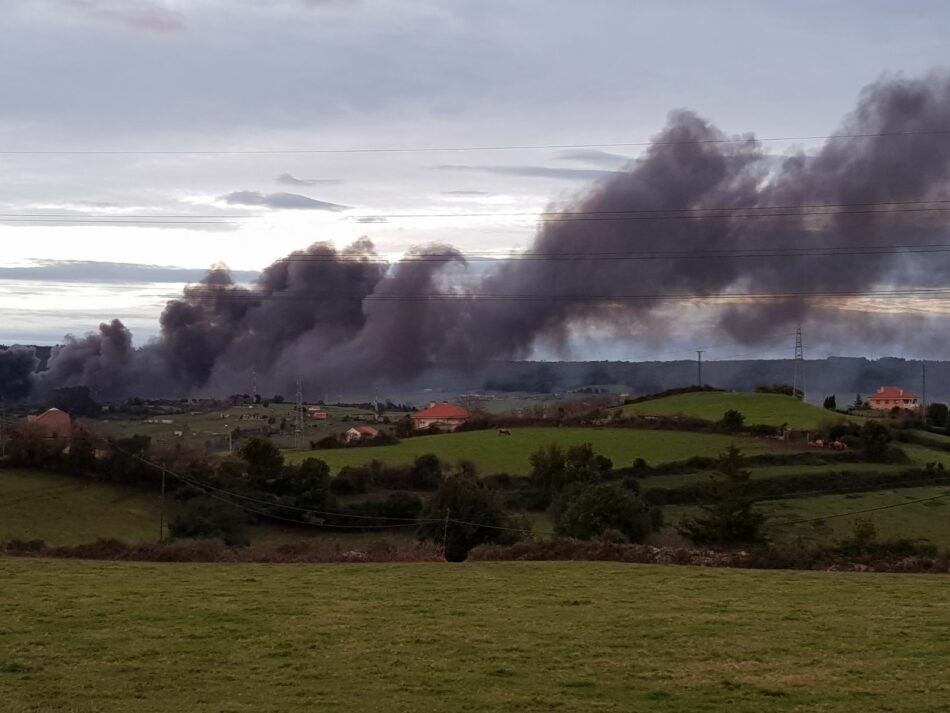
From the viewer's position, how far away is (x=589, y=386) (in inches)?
6457

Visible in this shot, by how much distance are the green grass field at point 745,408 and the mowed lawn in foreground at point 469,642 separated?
58.2 metres

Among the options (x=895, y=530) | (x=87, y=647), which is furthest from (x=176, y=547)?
(x=895, y=530)

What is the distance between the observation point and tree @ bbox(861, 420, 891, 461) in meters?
74.4

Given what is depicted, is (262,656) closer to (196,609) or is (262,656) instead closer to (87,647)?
(87,647)

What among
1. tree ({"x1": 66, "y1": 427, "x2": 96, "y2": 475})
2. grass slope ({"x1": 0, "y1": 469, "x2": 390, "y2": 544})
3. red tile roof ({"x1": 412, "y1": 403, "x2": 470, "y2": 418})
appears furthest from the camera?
red tile roof ({"x1": 412, "y1": 403, "x2": 470, "y2": 418})

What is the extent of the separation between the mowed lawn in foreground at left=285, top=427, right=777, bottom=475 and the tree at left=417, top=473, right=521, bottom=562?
18.7 meters

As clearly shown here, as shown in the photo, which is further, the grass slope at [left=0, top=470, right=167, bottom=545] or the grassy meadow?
the grassy meadow

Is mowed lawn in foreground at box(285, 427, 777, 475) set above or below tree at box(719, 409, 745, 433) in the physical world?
below

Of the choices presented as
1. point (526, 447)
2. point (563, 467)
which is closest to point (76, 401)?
point (526, 447)

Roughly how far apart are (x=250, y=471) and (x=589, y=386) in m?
104

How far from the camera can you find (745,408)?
305ft

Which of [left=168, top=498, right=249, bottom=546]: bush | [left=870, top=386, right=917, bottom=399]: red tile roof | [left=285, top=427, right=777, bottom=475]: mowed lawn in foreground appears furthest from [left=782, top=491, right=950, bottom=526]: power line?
[left=870, top=386, right=917, bottom=399]: red tile roof

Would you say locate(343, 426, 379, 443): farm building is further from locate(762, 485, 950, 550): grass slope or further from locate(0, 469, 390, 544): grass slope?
locate(762, 485, 950, 550): grass slope

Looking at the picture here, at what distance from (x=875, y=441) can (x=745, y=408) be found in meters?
18.3
